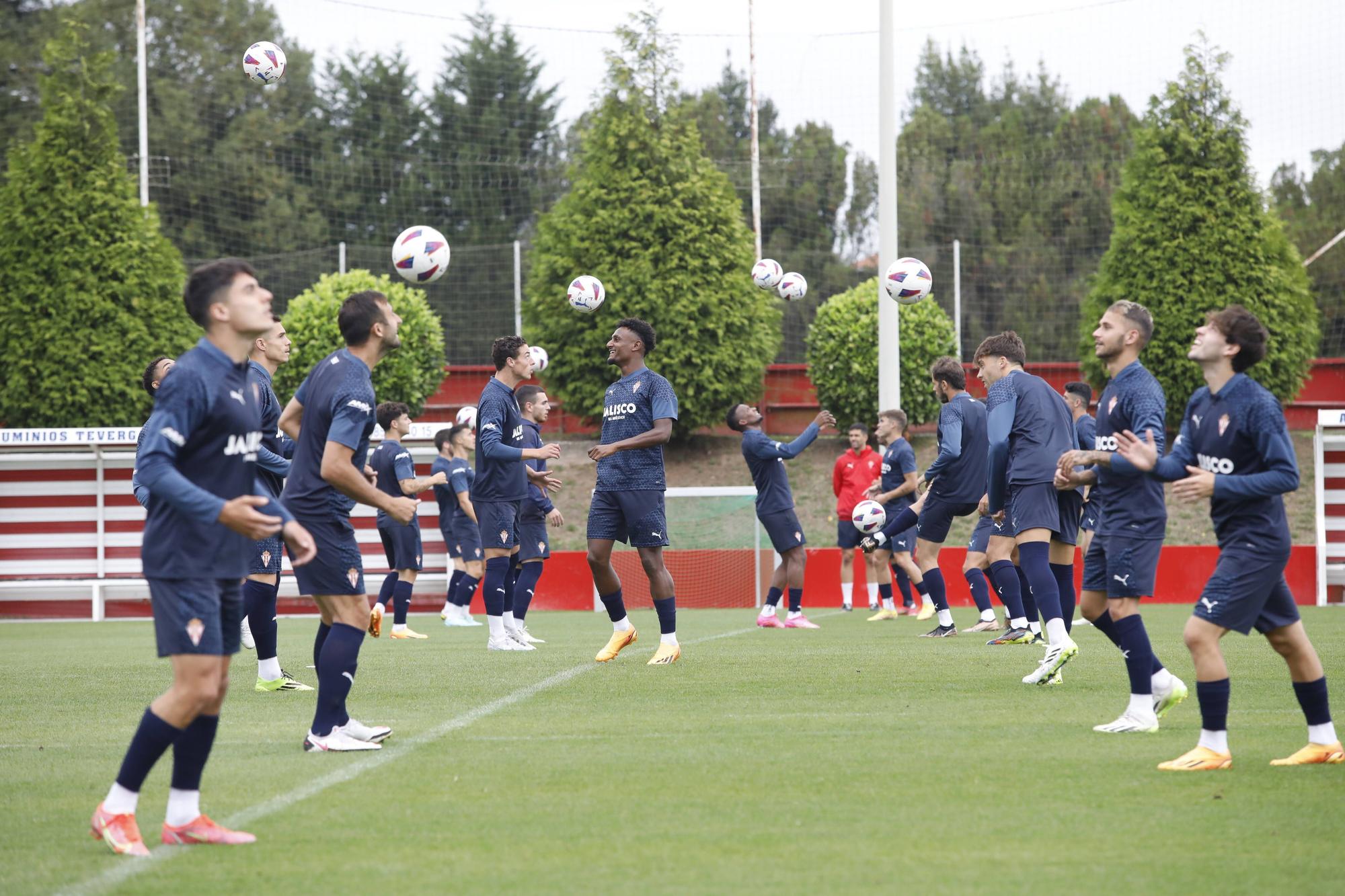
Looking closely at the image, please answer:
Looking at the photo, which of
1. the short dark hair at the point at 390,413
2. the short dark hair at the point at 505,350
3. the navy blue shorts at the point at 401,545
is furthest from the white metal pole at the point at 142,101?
the short dark hair at the point at 505,350

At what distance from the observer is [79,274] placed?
27.5 metres

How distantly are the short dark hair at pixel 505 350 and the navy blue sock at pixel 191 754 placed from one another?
6.53m

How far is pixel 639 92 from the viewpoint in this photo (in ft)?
99.3

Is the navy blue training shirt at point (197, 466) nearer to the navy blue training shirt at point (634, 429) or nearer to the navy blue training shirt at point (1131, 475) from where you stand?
the navy blue training shirt at point (1131, 475)

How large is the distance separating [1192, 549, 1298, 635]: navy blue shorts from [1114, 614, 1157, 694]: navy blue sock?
95 centimetres

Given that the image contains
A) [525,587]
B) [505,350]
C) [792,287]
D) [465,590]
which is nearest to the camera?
[505,350]

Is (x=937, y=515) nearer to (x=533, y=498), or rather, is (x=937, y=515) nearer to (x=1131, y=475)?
(x=533, y=498)

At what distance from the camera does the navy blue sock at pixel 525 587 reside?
41.6ft

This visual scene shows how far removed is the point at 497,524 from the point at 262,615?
3.06m

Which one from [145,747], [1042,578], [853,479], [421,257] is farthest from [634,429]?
[853,479]

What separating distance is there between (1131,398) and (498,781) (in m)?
3.55

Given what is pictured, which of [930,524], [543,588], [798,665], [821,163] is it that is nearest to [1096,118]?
[821,163]

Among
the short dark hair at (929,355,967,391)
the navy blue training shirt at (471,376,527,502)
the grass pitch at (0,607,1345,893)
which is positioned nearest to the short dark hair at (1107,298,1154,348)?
the grass pitch at (0,607,1345,893)

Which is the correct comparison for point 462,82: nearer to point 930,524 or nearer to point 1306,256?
point 1306,256
